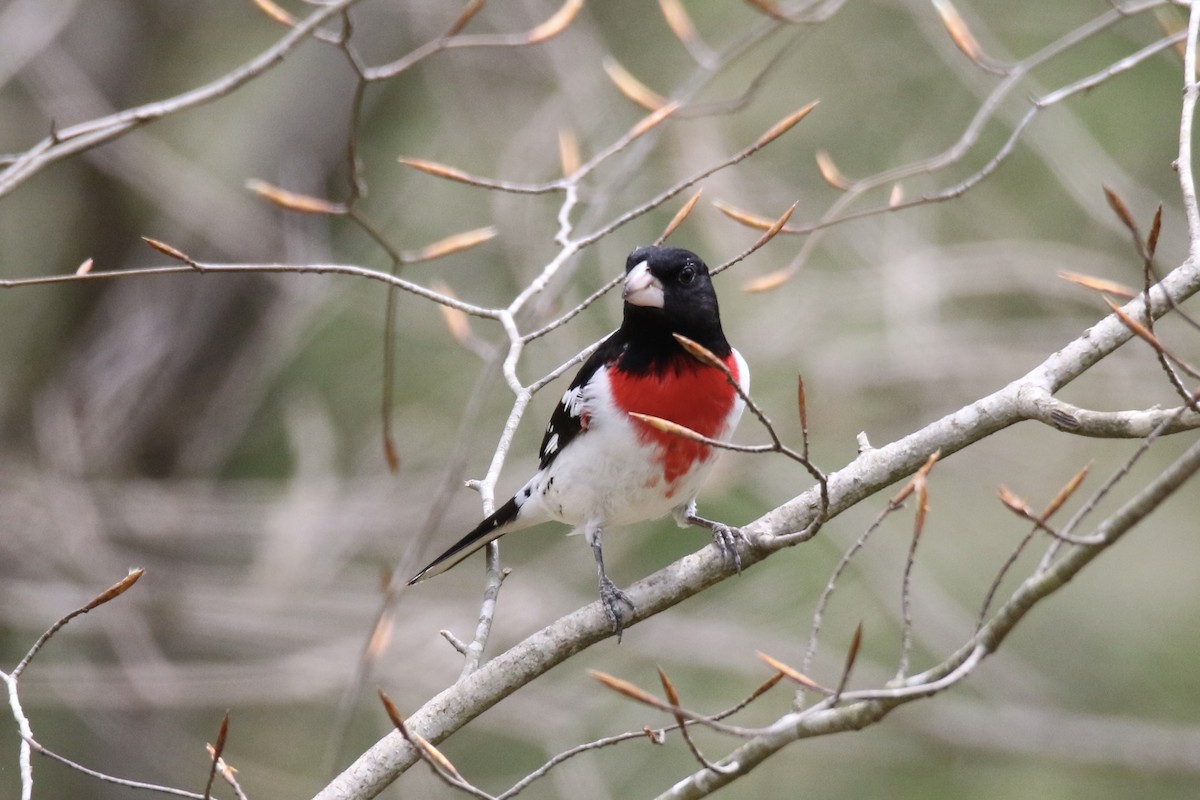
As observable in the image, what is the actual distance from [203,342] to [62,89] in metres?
1.52

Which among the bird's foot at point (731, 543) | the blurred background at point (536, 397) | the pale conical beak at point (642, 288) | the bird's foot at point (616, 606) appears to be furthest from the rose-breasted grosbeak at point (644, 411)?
the blurred background at point (536, 397)

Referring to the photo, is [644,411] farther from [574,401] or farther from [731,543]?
[731,543]

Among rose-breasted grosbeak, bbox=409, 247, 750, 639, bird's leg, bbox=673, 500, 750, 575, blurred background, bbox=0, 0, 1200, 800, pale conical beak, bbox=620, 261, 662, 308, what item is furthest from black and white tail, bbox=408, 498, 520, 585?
blurred background, bbox=0, 0, 1200, 800

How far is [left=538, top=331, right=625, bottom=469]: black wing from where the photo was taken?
3.83 m

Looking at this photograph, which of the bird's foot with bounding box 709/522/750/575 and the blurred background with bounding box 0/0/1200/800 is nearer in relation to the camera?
the bird's foot with bounding box 709/522/750/575

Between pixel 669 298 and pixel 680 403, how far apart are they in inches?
11.9

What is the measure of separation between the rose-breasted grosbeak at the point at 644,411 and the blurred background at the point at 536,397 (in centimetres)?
197

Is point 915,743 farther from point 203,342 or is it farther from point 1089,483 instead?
point 203,342

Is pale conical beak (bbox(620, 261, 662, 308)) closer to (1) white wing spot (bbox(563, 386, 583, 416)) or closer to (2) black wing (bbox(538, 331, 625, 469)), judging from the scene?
(2) black wing (bbox(538, 331, 625, 469))

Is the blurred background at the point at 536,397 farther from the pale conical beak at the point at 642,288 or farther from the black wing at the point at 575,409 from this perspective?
the pale conical beak at the point at 642,288

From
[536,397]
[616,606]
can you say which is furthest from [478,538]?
[536,397]

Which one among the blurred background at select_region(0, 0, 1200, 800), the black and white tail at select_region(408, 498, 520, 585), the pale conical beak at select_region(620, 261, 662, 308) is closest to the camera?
the pale conical beak at select_region(620, 261, 662, 308)

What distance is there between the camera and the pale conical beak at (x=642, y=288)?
3.58 metres

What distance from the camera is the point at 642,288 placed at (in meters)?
3.59
